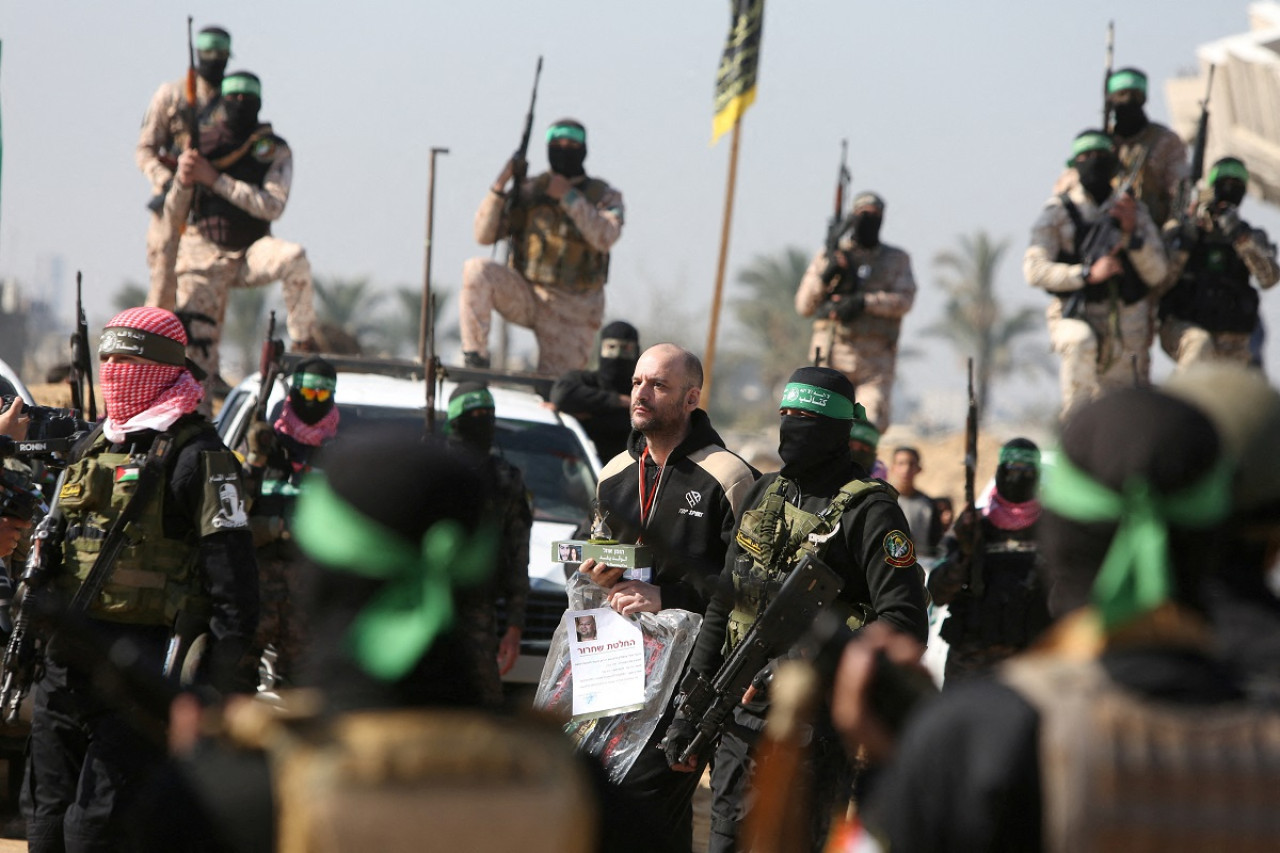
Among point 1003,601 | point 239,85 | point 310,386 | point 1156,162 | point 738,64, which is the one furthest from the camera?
point 738,64

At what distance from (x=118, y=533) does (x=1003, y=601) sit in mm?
4653

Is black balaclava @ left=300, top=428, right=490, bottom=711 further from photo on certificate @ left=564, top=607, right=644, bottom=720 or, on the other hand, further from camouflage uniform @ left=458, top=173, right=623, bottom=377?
camouflage uniform @ left=458, top=173, right=623, bottom=377

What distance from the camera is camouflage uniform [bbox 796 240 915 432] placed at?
1181 centimetres

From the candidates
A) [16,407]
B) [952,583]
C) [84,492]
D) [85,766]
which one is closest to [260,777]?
[85,766]

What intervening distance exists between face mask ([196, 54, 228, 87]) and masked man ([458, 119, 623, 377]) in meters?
1.99

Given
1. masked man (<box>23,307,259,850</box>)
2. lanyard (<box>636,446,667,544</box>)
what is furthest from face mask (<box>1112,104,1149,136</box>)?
masked man (<box>23,307,259,850</box>)

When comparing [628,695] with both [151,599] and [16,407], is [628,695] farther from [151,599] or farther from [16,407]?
[16,407]

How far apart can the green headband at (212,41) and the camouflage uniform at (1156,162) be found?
663 centimetres

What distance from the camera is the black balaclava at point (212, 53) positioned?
10797 millimetres

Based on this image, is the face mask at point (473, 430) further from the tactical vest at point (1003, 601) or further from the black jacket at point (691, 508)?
the tactical vest at point (1003, 601)

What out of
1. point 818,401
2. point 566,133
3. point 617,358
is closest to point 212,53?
point 566,133

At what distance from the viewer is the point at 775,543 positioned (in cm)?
485

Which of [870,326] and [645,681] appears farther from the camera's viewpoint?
[870,326]

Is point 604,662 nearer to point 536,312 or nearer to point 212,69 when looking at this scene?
point 536,312
